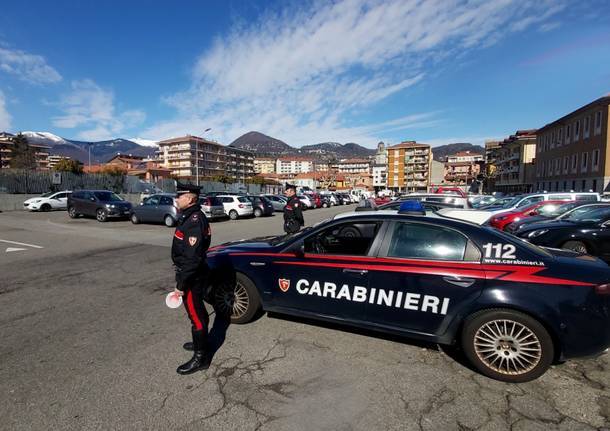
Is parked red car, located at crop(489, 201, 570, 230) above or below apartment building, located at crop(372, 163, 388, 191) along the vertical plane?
below

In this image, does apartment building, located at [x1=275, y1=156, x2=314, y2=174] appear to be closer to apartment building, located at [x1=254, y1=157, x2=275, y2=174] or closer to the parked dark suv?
apartment building, located at [x1=254, y1=157, x2=275, y2=174]

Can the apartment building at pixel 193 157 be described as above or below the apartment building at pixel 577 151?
above

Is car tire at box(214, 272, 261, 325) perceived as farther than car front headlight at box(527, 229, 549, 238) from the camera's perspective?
No

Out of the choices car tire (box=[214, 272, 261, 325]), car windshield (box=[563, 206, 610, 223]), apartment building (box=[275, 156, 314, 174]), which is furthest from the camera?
apartment building (box=[275, 156, 314, 174])

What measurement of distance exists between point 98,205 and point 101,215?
59 centimetres

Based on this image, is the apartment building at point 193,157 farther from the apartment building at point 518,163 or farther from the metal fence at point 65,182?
the apartment building at point 518,163

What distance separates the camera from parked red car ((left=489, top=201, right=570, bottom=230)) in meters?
10.3

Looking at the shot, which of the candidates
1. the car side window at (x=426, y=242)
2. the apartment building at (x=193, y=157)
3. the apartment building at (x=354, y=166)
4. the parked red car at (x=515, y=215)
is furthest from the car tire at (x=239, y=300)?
the apartment building at (x=354, y=166)

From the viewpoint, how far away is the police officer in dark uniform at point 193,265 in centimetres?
286

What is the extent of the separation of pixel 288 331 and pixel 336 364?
845 millimetres

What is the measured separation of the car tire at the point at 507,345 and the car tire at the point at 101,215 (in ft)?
58.2

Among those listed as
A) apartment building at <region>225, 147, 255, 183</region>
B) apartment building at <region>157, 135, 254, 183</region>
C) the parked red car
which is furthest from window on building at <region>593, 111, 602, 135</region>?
apartment building at <region>225, 147, 255, 183</region>

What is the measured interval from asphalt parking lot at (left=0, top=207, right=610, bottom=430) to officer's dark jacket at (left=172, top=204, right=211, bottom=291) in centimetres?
91

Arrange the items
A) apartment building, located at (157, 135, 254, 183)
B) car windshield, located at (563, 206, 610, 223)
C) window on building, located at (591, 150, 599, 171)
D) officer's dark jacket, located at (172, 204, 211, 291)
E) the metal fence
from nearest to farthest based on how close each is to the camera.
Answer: officer's dark jacket, located at (172, 204, 211, 291), car windshield, located at (563, 206, 610, 223), the metal fence, window on building, located at (591, 150, 599, 171), apartment building, located at (157, 135, 254, 183)
